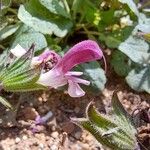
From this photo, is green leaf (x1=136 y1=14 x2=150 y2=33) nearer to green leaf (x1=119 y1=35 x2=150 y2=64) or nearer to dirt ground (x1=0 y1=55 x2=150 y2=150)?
green leaf (x1=119 y1=35 x2=150 y2=64)

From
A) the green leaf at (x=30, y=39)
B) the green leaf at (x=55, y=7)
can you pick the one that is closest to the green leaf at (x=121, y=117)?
the green leaf at (x=30, y=39)

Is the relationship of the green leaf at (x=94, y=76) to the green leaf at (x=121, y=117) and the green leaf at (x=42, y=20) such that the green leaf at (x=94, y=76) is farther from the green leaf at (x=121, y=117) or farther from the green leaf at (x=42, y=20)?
the green leaf at (x=121, y=117)

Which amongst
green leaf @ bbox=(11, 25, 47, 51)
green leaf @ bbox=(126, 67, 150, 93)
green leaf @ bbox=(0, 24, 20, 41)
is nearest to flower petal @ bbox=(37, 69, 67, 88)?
green leaf @ bbox=(11, 25, 47, 51)

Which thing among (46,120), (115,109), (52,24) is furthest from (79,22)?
(115,109)

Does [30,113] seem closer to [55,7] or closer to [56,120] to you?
[56,120]

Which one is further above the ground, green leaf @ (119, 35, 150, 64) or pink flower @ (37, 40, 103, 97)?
pink flower @ (37, 40, 103, 97)

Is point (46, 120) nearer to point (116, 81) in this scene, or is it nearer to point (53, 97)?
point (53, 97)

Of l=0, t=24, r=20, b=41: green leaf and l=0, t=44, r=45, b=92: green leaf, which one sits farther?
l=0, t=24, r=20, b=41: green leaf
